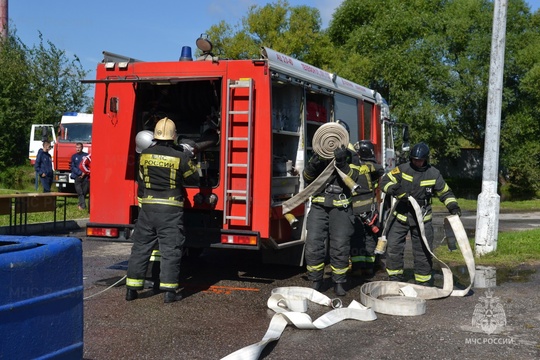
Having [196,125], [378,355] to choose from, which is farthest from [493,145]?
[378,355]

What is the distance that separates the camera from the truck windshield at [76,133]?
21.5 metres

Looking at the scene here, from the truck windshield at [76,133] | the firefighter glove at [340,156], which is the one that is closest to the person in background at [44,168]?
the truck windshield at [76,133]

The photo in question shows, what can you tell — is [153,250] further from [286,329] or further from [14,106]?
[14,106]

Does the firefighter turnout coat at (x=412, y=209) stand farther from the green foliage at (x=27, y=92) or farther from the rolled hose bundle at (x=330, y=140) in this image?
the green foliage at (x=27, y=92)

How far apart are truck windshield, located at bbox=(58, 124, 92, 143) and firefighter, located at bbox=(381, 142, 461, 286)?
50.3 feet

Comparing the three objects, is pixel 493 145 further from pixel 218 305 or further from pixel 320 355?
pixel 320 355

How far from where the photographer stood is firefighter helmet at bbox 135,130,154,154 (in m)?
7.78

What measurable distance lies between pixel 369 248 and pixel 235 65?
3.22 m

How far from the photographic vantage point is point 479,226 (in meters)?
10.5

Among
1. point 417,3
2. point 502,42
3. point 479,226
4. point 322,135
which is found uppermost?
point 417,3

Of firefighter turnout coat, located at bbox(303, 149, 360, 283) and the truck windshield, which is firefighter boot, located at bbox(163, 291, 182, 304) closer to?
firefighter turnout coat, located at bbox(303, 149, 360, 283)

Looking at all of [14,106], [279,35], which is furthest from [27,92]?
[279,35]

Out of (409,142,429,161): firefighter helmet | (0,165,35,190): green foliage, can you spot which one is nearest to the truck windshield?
(0,165,35,190): green foliage

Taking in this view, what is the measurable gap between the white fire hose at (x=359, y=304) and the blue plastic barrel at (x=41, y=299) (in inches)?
56.1
